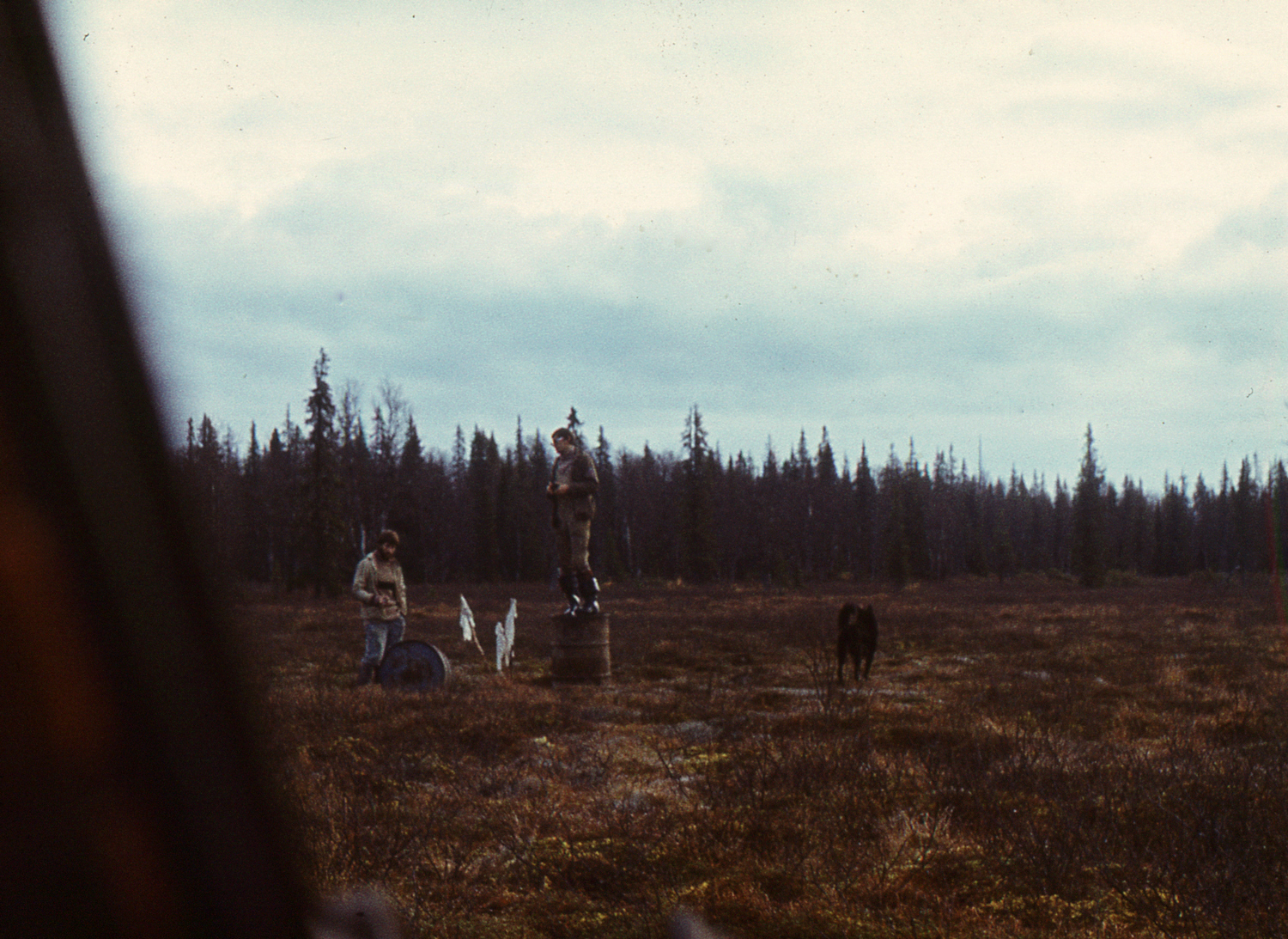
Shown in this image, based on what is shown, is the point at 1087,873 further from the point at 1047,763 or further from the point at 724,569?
the point at 724,569

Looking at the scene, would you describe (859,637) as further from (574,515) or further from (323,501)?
(323,501)

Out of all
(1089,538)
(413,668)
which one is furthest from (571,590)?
(1089,538)

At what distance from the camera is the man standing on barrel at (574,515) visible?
11.3 m

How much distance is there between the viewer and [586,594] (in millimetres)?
11844

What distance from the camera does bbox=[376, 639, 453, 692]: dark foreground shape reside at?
1037cm

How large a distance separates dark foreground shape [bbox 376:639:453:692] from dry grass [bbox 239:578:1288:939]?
57 centimetres

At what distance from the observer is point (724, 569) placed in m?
76.7

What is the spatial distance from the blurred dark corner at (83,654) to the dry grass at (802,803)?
1.58 feet

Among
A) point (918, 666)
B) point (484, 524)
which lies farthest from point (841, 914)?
point (484, 524)

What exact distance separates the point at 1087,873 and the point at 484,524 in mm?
68334

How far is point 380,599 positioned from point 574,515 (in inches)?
104

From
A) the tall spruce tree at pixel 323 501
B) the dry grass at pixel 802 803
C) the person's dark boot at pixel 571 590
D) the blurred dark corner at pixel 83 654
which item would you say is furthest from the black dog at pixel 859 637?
the tall spruce tree at pixel 323 501

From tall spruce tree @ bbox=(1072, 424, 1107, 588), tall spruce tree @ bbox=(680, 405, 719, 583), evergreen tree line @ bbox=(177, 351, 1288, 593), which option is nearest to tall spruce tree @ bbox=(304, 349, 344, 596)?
evergreen tree line @ bbox=(177, 351, 1288, 593)

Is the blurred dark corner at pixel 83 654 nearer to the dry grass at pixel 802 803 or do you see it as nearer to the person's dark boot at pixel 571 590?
the dry grass at pixel 802 803
